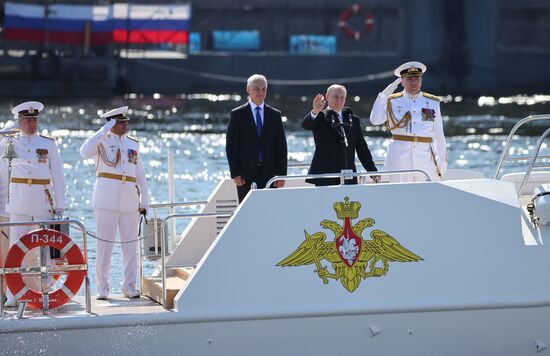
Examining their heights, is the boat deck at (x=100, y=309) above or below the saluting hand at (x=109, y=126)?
below

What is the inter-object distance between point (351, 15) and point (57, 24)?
13.6 m

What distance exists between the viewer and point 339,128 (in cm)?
996

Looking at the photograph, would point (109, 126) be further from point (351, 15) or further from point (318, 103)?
point (351, 15)

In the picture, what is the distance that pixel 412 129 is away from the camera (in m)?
10.4

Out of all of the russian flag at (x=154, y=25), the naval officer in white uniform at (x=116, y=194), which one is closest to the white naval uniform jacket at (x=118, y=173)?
the naval officer in white uniform at (x=116, y=194)

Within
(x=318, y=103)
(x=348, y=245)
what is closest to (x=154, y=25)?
(x=318, y=103)

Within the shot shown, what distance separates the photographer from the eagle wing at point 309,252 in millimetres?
9438

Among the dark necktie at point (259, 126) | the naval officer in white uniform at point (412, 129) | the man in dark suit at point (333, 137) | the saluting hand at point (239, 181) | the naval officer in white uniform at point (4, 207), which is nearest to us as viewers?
the man in dark suit at point (333, 137)

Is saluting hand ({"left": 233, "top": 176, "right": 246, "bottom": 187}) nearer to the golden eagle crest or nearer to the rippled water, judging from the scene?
the golden eagle crest

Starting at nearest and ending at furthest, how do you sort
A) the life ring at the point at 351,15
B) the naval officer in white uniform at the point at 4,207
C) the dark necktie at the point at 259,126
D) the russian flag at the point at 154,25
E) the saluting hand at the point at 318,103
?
the saluting hand at the point at 318,103 → the dark necktie at the point at 259,126 → the naval officer in white uniform at the point at 4,207 → the russian flag at the point at 154,25 → the life ring at the point at 351,15

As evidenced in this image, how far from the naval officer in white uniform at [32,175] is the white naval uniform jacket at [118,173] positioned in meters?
0.27


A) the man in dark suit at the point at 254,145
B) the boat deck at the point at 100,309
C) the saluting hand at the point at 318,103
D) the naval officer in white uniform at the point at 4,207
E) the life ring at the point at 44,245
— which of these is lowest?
the boat deck at the point at 100,309

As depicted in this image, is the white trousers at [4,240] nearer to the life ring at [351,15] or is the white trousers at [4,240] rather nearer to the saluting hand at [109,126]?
the saluting hand at [109,126]

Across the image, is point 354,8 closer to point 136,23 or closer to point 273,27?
point 273,27
